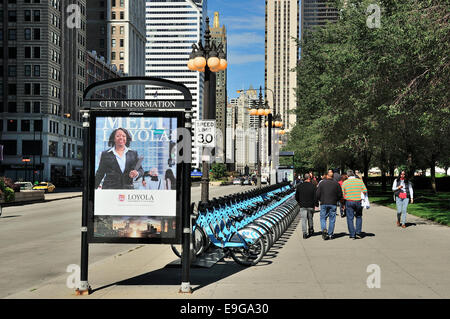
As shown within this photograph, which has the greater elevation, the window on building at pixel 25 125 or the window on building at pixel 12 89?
the window on building at pixel 12 89

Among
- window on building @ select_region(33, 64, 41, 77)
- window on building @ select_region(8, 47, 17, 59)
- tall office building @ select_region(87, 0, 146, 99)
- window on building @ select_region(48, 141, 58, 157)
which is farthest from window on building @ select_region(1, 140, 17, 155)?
tall office building @ select_region(87, 0, 146, 99)

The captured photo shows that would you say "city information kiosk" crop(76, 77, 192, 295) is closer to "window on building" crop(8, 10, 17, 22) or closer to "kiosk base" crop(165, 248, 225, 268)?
"kiosk base" crop(165, 248, 225, 268)

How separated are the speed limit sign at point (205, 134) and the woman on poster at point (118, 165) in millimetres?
4298

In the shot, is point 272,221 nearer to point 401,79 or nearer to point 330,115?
point 401,79

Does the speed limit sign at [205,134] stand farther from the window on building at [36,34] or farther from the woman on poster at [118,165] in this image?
the window on building at [36,34]

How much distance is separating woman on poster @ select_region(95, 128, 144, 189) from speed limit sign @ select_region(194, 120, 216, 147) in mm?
4298

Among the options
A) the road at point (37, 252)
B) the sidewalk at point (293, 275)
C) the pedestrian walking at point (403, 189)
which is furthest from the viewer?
the pedestrian walking at point (403, 189)

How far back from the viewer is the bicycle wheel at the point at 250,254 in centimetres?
1032

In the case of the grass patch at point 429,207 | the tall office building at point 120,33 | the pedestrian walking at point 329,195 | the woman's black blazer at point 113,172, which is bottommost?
the grass patch at point 429,207

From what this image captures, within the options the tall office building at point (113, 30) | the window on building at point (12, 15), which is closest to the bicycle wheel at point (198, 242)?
the window on building at point (12, 15)

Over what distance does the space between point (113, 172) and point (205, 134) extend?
4642 millimetres

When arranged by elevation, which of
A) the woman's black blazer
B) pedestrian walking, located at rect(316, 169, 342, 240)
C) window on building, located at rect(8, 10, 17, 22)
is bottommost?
pedestrian walking, located at rect(316, 169, 342, 240)

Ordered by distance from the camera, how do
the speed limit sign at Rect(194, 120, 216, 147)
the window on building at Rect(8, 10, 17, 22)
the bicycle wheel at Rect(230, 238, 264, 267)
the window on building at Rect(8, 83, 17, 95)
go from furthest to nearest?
the window on building at Rect(8, 10, 17, 22) < the window on building at Rect(8, 83, 17, 95) < the speed limit sign at Rect(194, 120, 216, 147) < the bicycle wheel at Rect(230, 238, 264, 267)

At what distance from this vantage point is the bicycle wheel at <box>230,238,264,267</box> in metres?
10.3
